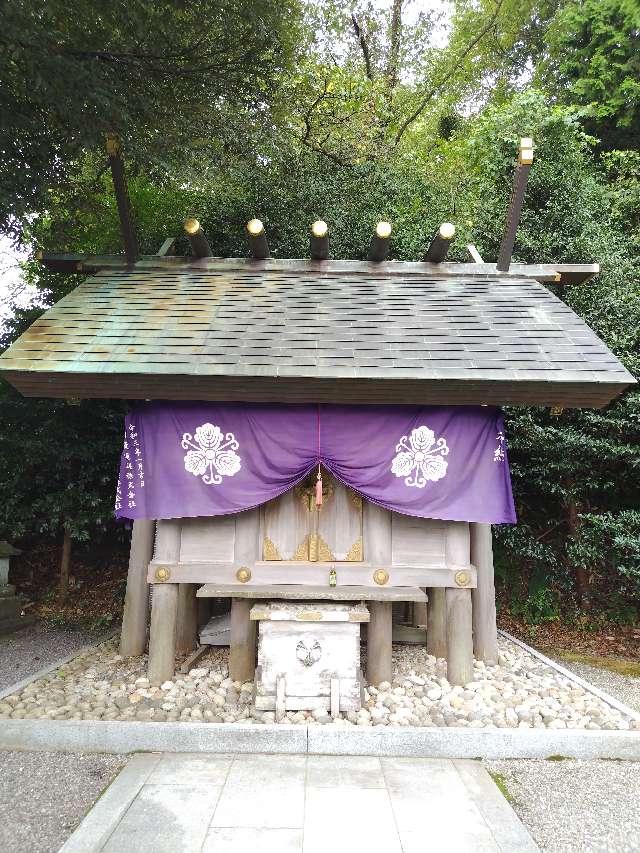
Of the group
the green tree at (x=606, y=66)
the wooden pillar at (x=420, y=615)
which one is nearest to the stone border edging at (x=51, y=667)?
the wooden pillar at (x=420, y=615)

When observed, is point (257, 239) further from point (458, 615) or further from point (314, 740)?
point (314, 740)

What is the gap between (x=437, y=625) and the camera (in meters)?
5.82

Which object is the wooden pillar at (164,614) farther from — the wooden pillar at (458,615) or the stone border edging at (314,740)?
the wooden pillar at (458,615)

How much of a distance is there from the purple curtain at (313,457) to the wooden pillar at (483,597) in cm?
52

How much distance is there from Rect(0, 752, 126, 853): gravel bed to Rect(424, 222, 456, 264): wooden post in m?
5.97

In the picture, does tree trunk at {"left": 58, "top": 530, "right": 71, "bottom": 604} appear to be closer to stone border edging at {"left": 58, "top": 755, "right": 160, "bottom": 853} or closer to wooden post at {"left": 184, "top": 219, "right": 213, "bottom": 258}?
wooden post at {"left": 184, "top": 219, "right": 213, "bottom": 258}

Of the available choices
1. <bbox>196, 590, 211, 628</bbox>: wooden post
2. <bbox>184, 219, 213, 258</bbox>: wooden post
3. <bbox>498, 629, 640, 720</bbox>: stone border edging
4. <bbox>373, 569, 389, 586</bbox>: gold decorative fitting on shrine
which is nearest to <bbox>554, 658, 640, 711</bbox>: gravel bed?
<bbox>498, 629, 640, 720</bbox>: stone border edging

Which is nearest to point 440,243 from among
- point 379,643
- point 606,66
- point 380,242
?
point 380,242

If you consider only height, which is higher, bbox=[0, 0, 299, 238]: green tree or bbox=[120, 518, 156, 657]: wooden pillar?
bbox=[0, 0, 299, 238]: green tree

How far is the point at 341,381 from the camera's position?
451 cm

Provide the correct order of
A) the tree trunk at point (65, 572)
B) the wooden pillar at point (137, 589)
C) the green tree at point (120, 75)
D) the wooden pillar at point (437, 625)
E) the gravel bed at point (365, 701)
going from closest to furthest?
the gravel bed at point (365, 701) → the green tree at point (120, 75) → the wooden pillar at point (137, 589) → the wooden pillar at point (437, 625) → the tree trunk at point (65, 572)

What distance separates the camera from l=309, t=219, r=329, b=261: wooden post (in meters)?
5.75

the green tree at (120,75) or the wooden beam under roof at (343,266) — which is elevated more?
the green tree at (120,75)

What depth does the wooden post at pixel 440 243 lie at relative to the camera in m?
5.79
